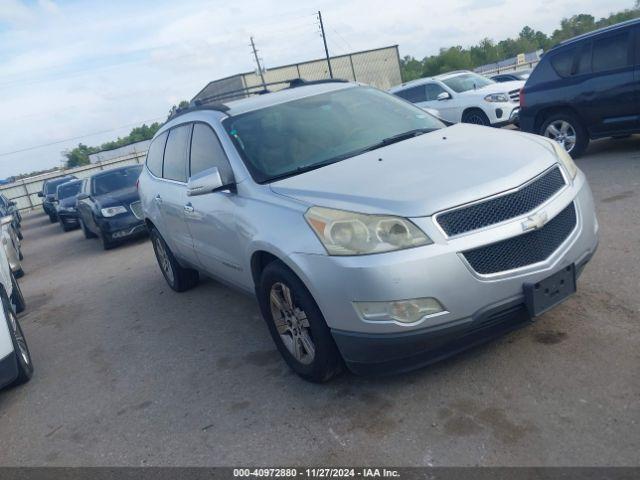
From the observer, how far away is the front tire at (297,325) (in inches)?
137

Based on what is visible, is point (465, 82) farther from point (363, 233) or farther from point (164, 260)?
point (363, 233)

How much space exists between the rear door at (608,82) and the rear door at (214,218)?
617 centimetres

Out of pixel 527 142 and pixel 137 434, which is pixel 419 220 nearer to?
pixel 527 142

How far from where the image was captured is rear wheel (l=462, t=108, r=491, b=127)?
1327cm

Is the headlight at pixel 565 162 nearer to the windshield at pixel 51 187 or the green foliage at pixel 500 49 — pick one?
the windshield at pixel 51 187

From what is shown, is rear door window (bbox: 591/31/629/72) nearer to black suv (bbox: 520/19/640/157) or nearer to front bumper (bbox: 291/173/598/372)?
black suv (bbox: 520/19/640/157)

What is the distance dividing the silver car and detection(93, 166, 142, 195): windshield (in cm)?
870

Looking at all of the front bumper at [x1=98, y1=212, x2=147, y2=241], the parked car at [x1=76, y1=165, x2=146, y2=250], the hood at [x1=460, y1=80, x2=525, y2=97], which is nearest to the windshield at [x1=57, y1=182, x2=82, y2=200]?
the parked car at [x1=76, y1=165, x2=146, y2=250]

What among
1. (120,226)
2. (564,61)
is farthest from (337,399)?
(120,226)

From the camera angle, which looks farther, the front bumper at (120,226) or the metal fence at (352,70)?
the metal fence at (352,70)

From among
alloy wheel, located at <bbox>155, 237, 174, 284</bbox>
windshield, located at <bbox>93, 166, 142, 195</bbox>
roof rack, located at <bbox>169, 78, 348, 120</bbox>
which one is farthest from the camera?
windshield, located at <bbox>93, 166, 142, 195</bbox>

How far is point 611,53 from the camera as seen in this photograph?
8.41 meters

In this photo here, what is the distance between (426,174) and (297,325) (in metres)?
1.22

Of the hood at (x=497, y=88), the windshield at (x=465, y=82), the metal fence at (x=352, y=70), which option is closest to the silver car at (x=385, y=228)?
the hood at (x=497, y=88)
